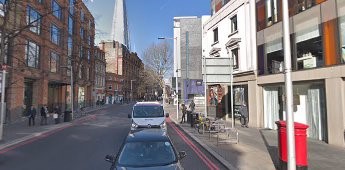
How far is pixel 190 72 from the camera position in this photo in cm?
5272

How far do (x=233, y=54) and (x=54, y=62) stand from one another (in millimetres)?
25265

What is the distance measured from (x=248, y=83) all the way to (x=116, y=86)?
7998 cm

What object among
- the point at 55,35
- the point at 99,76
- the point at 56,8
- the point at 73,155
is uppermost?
the point at 56,8

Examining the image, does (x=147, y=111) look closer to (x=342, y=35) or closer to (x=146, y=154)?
(x=342, y=35)

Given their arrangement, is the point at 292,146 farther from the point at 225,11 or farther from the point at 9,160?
the point at 225,11

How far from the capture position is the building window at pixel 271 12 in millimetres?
18125

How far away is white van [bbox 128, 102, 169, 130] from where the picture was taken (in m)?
15.5

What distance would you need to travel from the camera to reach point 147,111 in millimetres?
16688

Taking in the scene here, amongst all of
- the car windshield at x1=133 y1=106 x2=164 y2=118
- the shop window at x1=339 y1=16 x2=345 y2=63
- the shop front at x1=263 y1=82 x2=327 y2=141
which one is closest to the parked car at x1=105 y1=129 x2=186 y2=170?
the shop window at x1=339 y1=16 x2=345 y2=63

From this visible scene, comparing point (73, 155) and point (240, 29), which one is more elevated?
point (240, 29)

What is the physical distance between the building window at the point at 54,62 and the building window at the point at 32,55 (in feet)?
14.4

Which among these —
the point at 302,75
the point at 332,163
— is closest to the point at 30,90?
the point at 302,75

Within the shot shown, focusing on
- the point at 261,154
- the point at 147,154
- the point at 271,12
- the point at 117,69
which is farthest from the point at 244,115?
the point at 117,69

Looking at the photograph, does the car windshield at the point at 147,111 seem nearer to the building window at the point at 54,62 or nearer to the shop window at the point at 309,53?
the shop window at the point at 309,53
